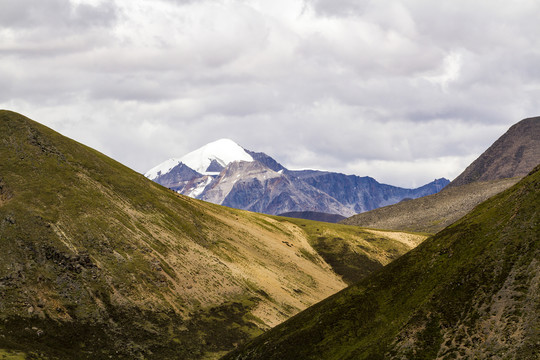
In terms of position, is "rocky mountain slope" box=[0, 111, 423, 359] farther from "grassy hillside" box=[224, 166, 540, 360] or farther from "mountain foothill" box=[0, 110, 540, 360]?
"grassy hillside" box=[224, 166, 540, 360]

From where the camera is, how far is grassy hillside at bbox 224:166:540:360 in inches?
2292

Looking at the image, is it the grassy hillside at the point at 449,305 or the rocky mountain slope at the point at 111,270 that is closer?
the grassy hillside at the point at 449,305

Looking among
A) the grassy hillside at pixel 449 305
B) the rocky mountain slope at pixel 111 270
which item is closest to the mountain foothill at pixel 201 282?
the grassy hillside at pixel 449 305

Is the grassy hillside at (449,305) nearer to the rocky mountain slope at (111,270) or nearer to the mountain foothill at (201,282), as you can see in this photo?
the mountain foothill at (201,282)

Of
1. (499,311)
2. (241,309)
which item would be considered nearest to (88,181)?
(241,309)

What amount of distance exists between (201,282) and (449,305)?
3555 inches

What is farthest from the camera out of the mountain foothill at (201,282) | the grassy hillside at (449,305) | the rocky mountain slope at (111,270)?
the rocky mountain slope at (111,270)

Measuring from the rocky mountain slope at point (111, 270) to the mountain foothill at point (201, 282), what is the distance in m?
0.41

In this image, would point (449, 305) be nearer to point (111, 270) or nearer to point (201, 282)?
point (111, 270)

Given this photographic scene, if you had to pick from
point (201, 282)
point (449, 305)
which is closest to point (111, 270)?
point (201, 282)

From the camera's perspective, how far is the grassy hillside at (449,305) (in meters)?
58.2

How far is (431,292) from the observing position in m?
72.3

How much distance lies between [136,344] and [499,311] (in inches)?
2974

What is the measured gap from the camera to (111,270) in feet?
413
